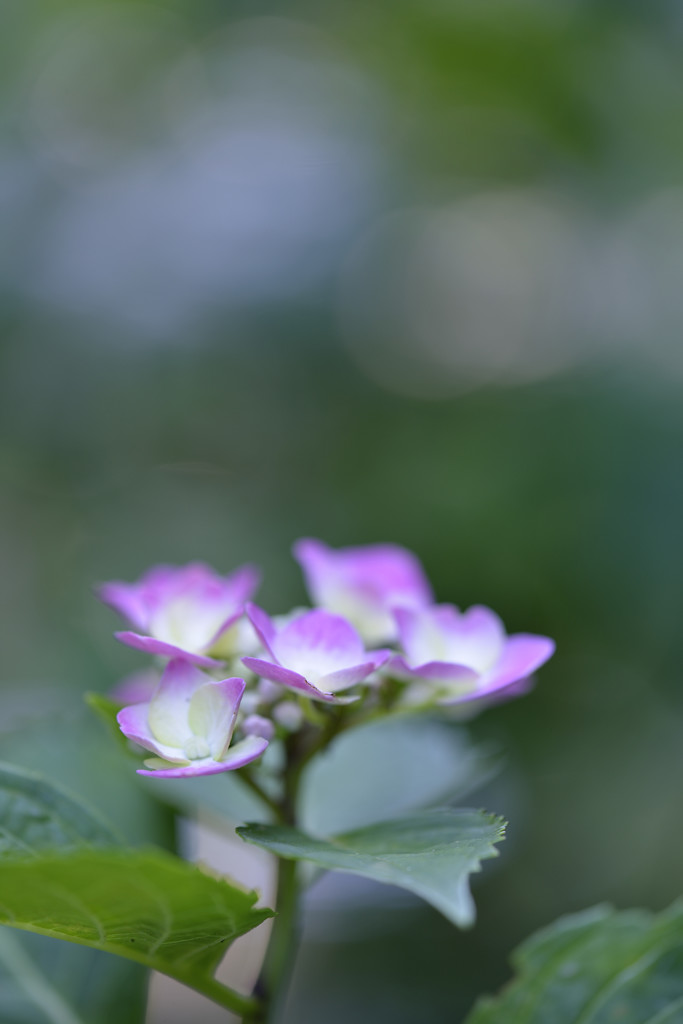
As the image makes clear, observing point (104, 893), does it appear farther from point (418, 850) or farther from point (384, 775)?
point (384, 775)

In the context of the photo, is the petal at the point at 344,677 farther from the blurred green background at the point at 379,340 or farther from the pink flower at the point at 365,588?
the blurred green background at the point at 379,340

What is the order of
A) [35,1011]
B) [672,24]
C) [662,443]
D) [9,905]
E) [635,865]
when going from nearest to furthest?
[9,905] < [35,1011] < [635,865] < [662,443] < [672,24]

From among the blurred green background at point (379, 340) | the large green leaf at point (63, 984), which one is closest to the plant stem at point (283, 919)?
the large green leaf at point (63, 984)

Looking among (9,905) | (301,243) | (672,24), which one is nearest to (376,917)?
(9,905)

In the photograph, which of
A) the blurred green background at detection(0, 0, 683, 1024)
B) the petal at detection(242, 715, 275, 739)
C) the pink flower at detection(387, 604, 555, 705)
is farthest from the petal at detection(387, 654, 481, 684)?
the blurred green background at detection(0, 0, 683, 1024)

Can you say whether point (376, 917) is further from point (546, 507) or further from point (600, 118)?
point (600, 118)

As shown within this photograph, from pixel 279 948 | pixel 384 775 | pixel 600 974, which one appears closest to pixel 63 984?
pixel 279 948
